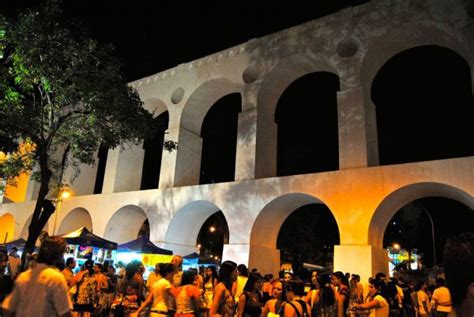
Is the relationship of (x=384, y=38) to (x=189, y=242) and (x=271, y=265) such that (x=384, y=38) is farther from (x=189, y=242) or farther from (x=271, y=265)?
(x=189, y=242)

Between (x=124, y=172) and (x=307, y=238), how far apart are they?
1666cm

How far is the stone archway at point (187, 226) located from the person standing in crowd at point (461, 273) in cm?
1594

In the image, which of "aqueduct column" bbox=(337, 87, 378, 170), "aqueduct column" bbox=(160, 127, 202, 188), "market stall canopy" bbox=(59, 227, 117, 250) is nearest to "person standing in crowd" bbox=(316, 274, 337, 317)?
"aqueduct column" bbox=(337, 87, 378, 170)

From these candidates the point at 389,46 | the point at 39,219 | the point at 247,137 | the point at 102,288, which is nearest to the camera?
the point at 102,288

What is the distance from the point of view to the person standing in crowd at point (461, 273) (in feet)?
6.36

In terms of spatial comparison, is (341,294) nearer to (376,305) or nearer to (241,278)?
(376,305)

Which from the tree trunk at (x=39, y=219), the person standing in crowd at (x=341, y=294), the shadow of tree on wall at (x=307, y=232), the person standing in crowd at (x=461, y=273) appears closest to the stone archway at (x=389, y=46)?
the person standing in crowd at (x=341, y=294)

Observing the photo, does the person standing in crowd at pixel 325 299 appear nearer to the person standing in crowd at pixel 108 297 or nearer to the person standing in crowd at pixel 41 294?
the person standing in crowd at pixel 108 297

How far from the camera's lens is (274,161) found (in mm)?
18344

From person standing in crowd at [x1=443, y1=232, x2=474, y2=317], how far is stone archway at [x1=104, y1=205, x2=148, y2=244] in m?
19.5

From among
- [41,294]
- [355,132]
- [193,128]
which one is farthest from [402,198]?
[41,294]

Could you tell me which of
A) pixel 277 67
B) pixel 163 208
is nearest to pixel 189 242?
pixel 163 208

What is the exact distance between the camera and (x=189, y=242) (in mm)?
19828

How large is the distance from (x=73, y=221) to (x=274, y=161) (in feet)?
41.3
